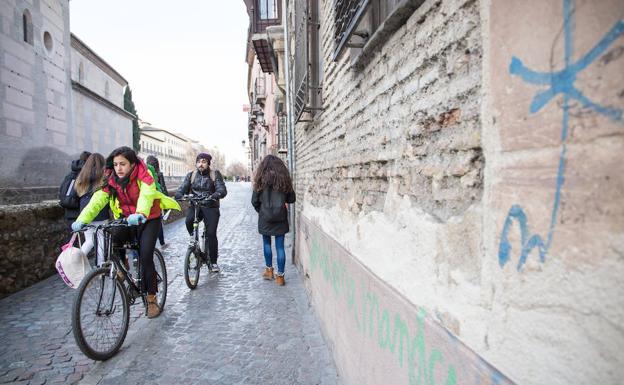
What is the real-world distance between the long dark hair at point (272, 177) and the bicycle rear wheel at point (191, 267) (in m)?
1.28

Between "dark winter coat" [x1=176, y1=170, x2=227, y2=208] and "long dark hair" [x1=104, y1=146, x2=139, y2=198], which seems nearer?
"long dark hair" [x1=104, y1=146, x2=139, y2=198]

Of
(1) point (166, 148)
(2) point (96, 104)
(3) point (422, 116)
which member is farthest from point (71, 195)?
(1) point (166, 148)

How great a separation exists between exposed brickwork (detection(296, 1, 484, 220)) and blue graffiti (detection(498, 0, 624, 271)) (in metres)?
0.24

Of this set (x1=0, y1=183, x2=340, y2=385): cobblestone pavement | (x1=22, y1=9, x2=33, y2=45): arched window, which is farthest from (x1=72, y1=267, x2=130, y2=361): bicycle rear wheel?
(x1=22, y1=9, x2=33, y2=45): arched window

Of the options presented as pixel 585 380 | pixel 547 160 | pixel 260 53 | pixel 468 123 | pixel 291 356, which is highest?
pixel 260 53

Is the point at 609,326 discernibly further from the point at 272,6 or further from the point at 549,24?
the point at 272,6

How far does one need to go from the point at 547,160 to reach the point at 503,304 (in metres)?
0.43

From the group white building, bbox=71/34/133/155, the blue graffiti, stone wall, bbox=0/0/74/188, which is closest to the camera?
the blue graffiti

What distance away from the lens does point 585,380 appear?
81cm

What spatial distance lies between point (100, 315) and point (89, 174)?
2.52 meters

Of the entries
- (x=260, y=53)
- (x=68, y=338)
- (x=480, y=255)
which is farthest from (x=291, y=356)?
(x=260, y=53)

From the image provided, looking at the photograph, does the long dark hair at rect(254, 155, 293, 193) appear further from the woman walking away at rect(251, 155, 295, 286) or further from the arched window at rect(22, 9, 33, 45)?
the arched window at rect(22, 9, 33, 45)

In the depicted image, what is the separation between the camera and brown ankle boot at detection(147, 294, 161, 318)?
414 cm

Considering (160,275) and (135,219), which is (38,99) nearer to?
(160,275)
